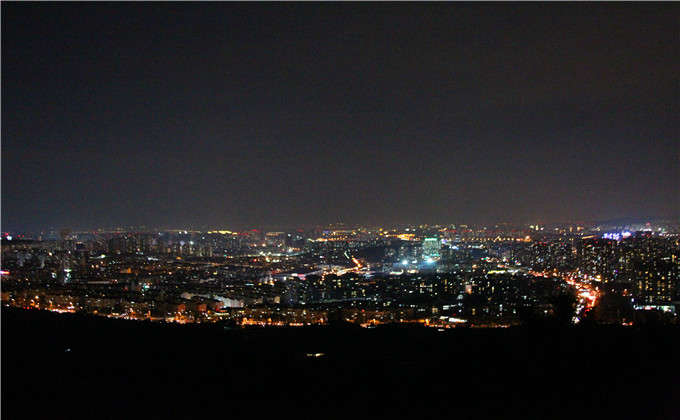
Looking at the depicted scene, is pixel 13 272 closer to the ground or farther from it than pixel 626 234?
closer to the ground

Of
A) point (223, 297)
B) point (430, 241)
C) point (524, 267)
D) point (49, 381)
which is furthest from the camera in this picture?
point (430, 241)

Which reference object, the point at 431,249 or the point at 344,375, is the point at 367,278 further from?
the point at 344,375

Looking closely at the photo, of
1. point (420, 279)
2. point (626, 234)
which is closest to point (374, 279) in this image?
point (420, 279)

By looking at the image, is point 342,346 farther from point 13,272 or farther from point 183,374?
point 13,272

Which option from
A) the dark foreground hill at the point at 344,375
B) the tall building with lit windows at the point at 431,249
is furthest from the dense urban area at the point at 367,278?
the dark foreground hill at the point at 344,375

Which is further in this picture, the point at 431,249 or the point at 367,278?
the point at 431,249

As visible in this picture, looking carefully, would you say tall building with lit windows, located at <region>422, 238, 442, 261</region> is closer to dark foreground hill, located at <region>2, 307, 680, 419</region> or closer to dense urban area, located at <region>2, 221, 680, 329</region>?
dense urban area, located at <region>2, 221, 680, 329</region>

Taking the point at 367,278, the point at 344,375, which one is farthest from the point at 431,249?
the point at 344,375

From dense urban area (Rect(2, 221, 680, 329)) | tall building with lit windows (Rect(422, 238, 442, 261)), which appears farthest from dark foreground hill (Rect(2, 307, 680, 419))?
tall building with lit windows (Rect(422, 238, 442, 261))
